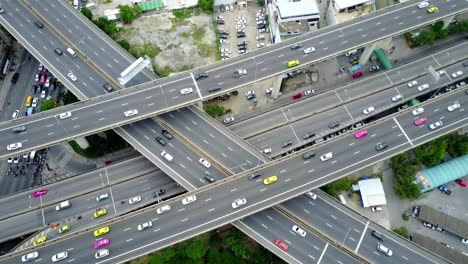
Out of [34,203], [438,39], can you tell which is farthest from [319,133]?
[34,203]

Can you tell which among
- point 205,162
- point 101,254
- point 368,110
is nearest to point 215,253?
point 205,162

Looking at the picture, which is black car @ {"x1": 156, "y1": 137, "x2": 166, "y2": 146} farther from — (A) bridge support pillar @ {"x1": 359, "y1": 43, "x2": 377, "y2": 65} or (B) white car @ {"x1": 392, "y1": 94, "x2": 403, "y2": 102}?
(A) bridge support pillar @ {"x1": 359, "y1": 43, "x2": 377, "y2": 65}

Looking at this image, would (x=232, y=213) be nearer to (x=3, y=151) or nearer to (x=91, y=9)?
(x=3, y=151)

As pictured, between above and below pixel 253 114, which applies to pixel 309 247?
below

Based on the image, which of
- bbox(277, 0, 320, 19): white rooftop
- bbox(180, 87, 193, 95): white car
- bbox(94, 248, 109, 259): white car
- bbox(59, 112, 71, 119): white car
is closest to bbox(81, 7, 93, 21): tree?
bbox(59, 112, 71, 119): white car

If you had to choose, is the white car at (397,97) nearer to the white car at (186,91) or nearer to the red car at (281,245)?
the red car at (281,245)
